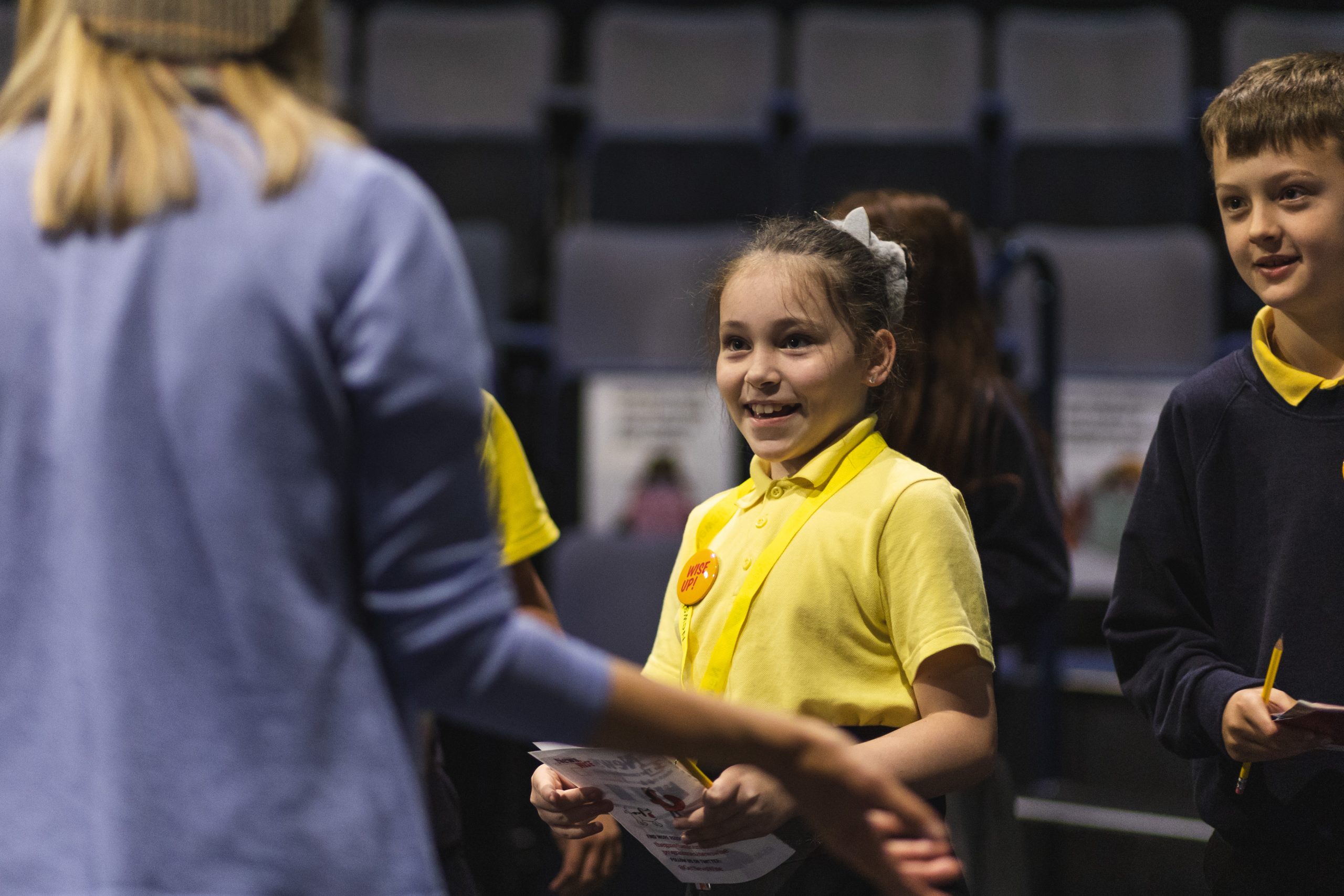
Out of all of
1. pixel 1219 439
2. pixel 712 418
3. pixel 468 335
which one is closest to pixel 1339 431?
pixel 1219 439

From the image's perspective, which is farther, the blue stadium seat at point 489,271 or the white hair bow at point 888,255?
the blue stadium seat at point 489,271

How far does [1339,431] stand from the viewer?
121 cm

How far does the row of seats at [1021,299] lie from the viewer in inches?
151

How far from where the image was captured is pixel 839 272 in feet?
4.29

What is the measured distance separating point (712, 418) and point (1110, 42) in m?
2.22

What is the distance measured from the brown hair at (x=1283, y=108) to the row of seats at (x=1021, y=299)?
2433mm

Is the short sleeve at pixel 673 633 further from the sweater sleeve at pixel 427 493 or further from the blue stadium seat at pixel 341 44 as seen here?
the blue stadium seat at pixel 341 44

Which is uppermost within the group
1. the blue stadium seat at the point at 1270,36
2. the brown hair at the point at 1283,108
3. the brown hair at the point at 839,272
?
the blue stadium seat at the point at 1270,36

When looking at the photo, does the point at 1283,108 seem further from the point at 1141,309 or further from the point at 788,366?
the point at 1141,309

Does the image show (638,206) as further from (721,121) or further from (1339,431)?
(1339,431)

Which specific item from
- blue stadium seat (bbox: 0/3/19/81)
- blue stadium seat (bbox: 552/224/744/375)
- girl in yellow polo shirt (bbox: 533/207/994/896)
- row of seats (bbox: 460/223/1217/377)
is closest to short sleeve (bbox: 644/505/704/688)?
girl in yellow polo shirt (bbox: 533/207/994/896)

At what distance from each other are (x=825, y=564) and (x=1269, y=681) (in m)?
0.37

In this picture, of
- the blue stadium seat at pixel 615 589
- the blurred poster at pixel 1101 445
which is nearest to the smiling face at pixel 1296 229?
the blue stadium seat at pixel 615 589

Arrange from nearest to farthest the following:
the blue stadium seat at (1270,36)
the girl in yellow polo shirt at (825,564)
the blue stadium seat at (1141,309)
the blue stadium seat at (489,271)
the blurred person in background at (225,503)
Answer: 1. the blurred person in background at (225,503)
2. the girl in yellow polo shirt at (825,564)
3. the blue stadium seat at (1141,309)
4. the blue stadium seat at (489,271)
5. the blue stadium seat at (1270,36)
